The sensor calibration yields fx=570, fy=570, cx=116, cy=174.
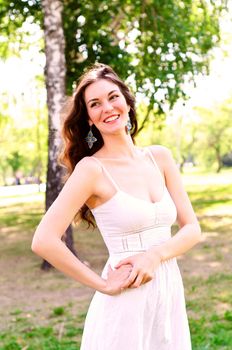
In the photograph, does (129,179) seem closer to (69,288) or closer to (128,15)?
(69,288)

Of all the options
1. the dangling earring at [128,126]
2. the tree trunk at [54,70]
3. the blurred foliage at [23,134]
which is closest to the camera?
the dangling earring at [128,126]

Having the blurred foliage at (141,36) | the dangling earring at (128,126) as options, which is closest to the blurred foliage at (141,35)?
the blurred foliage at (141,36)

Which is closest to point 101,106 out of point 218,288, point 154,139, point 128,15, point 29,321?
point 29,321

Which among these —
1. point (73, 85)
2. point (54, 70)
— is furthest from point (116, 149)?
point (73, 85)

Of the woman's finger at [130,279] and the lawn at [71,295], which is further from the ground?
the woman's finger at [130,279]

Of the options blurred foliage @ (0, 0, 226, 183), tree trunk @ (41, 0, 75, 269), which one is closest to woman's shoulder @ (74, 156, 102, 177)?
tree trunk @ (41, 0, 75, 269)

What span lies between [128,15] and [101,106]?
10.4 m

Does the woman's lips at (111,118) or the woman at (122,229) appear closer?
the woman at (122,229)

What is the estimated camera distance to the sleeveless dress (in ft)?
7.52

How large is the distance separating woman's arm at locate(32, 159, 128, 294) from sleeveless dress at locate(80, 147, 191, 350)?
89 mm

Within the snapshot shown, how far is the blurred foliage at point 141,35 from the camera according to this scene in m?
11.9

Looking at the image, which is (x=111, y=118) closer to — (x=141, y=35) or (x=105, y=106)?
(x=105, y=106)

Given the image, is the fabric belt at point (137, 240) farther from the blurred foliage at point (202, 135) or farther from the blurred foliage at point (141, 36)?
the blurred foliage at point (202, 135)

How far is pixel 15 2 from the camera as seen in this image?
12.1 metres
